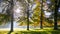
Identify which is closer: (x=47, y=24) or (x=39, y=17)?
(x=39, y=17)

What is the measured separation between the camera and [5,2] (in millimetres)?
18734

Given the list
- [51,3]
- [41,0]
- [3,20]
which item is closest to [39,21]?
[41,0]

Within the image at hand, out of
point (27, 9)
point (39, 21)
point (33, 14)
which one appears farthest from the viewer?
point (39, 21)

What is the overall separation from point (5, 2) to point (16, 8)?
1575mm

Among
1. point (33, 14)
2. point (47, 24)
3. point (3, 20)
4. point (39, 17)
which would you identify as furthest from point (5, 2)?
point (47, 24)

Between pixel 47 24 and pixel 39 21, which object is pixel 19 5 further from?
pixel 47 24

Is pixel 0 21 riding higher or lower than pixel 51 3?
lower

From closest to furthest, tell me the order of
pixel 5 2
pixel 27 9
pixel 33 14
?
pixel 5 2, pixel 27 9, pixel 33 14

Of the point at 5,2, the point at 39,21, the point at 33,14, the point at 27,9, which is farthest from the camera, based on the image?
the point at 39,21

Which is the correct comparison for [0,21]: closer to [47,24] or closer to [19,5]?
[19,5]

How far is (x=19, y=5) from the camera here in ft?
64.4

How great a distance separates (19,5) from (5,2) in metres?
1.89

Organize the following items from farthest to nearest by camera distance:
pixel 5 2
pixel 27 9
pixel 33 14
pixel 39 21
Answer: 1. pixel 39 21
2. pixel 33 14
3. pixel 27 9
4. pixel 5 2

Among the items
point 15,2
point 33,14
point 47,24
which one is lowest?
point 47,24
